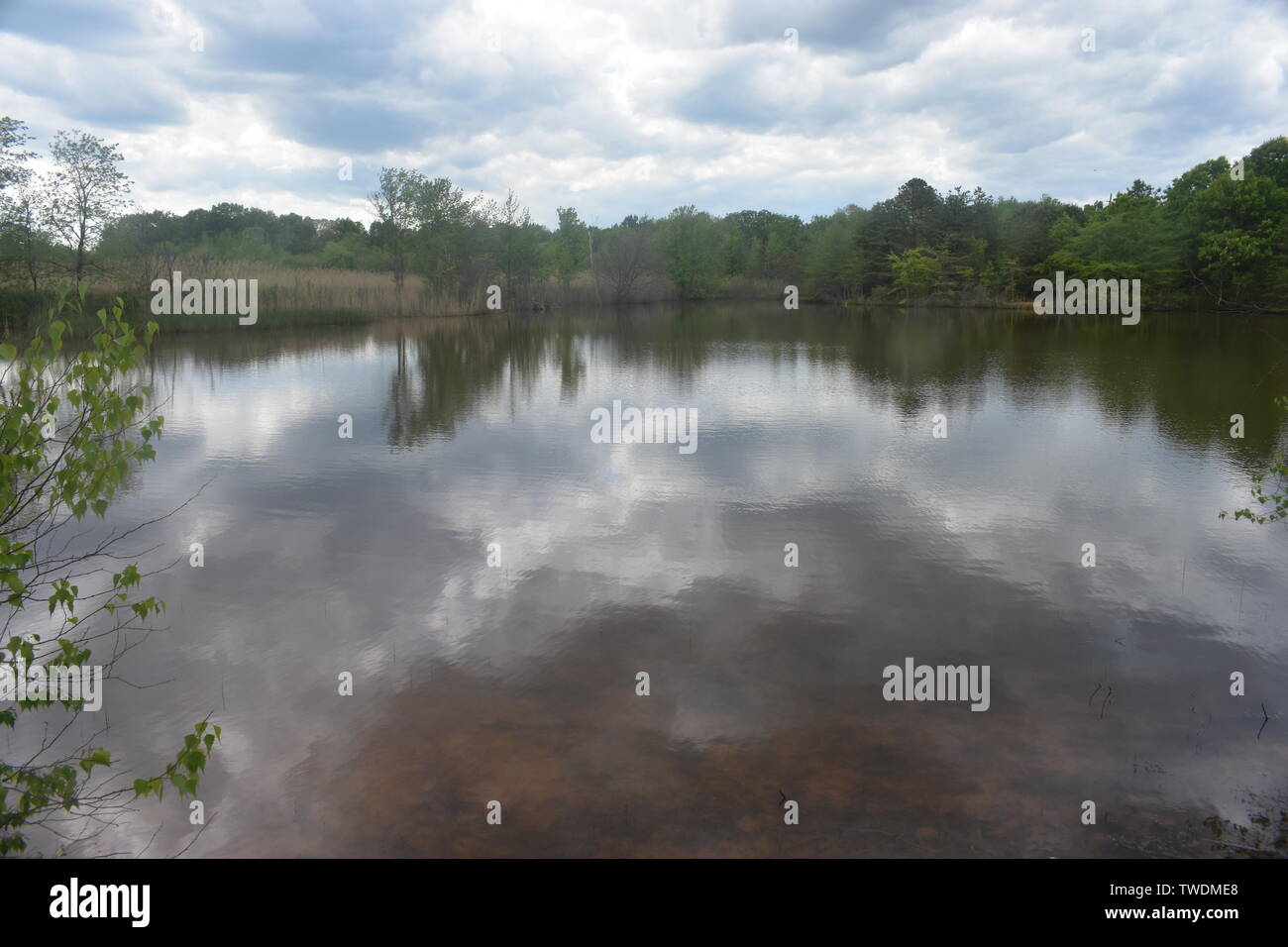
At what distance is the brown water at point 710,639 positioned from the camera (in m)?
4.58

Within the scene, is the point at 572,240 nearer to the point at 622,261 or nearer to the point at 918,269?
the point at 622,261

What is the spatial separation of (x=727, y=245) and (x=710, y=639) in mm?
84262

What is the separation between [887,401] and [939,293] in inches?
1957

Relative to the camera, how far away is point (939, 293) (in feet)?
206

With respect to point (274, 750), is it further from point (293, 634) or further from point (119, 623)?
point (119, 623)

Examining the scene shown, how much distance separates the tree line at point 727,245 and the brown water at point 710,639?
64.2 feet

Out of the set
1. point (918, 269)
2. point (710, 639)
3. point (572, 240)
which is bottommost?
point (710, 639)

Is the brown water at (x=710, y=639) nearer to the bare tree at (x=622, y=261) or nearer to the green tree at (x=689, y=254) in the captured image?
the bare tree at (x=622, y=261)

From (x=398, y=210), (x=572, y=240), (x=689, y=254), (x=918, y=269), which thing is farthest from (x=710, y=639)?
(x=572, y=240)

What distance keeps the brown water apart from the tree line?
19.6m

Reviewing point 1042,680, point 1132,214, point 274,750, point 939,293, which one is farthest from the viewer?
point 939,293

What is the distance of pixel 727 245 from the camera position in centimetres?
8662

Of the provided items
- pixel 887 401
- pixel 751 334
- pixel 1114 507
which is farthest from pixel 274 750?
pixel 751 334
